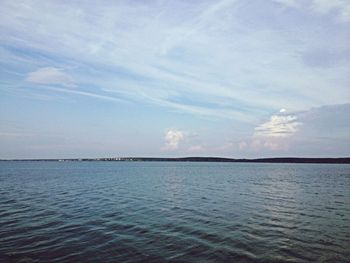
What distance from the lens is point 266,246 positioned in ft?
66.2

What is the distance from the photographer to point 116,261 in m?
17.0

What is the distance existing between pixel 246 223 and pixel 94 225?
494 inches

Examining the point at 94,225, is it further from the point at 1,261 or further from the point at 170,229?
the point at 1,261

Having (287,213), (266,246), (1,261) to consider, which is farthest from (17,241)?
(287,213)

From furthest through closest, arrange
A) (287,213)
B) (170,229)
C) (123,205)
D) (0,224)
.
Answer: (123,205)
(287,213)
(0,224)
(170,229)

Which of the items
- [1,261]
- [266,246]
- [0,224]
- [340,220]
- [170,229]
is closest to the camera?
[1,261]

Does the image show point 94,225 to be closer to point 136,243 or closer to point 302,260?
point 136,243

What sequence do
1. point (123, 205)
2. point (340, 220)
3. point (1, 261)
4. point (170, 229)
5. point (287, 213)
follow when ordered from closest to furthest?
1. point (1, 261)
2. point (170, 229)
3. point (340, 220)
4. point (287, 213)
5. point (123, 205)

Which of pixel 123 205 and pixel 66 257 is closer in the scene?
pixel 66 257

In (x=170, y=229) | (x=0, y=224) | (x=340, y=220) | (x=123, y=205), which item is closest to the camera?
(x=170, y=229)

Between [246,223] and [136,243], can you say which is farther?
[246,223]

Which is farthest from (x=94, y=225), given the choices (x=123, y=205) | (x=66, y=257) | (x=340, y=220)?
(x=340, y=220)

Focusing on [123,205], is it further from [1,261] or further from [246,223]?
[1,261]

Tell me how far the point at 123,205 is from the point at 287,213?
1793 cm
